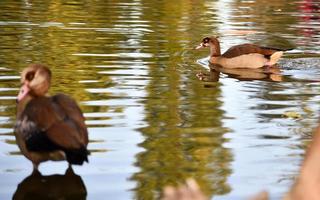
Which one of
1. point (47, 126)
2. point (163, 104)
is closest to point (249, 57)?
point (163, 104)

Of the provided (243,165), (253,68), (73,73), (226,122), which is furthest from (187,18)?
(243,165)

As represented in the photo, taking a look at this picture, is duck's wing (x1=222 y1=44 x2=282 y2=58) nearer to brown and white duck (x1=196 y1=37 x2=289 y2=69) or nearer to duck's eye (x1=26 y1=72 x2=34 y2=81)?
brown and white duck (x1=196 y1=37 x2=289 y2=69)

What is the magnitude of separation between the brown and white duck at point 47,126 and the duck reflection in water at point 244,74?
8.09m

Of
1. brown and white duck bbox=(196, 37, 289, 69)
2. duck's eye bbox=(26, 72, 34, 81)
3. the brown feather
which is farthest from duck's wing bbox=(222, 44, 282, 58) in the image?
the brown feather

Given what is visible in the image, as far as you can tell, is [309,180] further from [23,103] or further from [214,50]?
[214,50]

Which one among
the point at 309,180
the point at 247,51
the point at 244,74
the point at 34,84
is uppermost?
the point at 309,180

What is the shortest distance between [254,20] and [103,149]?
21.5m

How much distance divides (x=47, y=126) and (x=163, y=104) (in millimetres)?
5274

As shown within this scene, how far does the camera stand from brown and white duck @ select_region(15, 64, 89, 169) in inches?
289

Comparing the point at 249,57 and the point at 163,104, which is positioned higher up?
the point at 163,104

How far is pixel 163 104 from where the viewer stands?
12.6 metres

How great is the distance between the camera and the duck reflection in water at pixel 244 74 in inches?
645

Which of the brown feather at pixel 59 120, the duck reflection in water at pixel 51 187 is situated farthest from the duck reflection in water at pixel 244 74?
the brown feather at pixel 59 120

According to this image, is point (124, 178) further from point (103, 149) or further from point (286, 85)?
point (286, 85)
